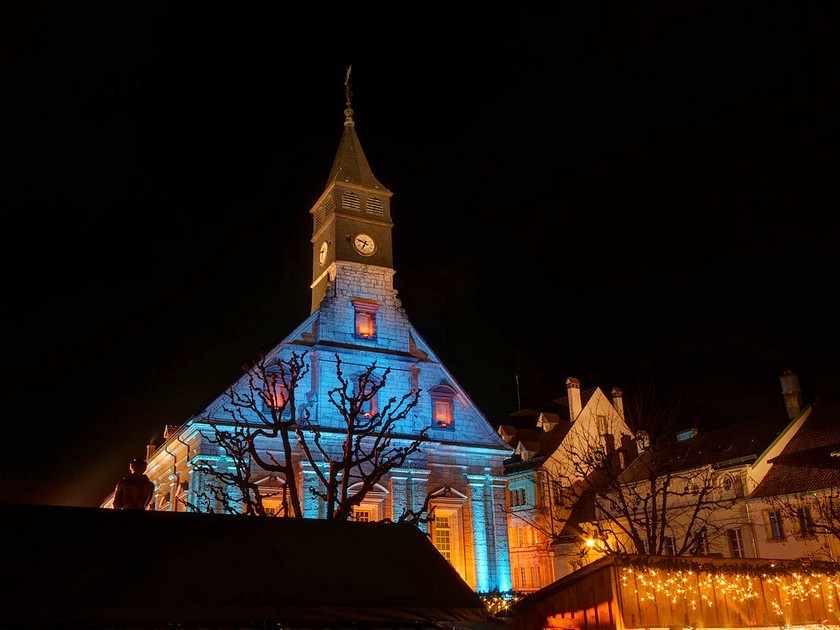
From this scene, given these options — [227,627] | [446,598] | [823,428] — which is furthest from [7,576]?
[823,428]

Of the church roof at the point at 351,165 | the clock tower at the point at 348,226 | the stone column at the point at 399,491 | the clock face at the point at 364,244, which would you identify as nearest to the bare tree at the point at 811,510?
the stone column at the point at 399,491

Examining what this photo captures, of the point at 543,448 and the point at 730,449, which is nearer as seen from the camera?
the point at 730,449

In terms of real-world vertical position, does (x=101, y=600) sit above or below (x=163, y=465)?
below

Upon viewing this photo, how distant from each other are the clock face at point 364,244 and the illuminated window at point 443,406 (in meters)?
8.79

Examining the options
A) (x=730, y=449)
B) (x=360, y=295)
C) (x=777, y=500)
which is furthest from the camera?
(x=360, y=295)

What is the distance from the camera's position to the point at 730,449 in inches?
1475

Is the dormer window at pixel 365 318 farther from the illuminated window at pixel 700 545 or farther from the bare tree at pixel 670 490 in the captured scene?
the illuminated window at pixel 700 545

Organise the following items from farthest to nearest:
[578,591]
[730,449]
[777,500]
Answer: [730,449], [777,500], [578,591]

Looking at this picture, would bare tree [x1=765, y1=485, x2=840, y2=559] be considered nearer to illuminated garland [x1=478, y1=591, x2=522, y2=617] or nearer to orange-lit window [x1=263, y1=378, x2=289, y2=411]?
illuminated garland [x1=478, y1=591, x2=522, y2=617]

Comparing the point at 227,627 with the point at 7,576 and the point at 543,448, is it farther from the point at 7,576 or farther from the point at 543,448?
the point at 543,448

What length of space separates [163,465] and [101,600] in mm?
35298

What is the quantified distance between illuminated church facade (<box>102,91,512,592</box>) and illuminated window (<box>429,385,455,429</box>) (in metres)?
0.06

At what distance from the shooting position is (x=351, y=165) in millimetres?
44906

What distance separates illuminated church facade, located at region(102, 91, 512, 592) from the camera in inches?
1415
